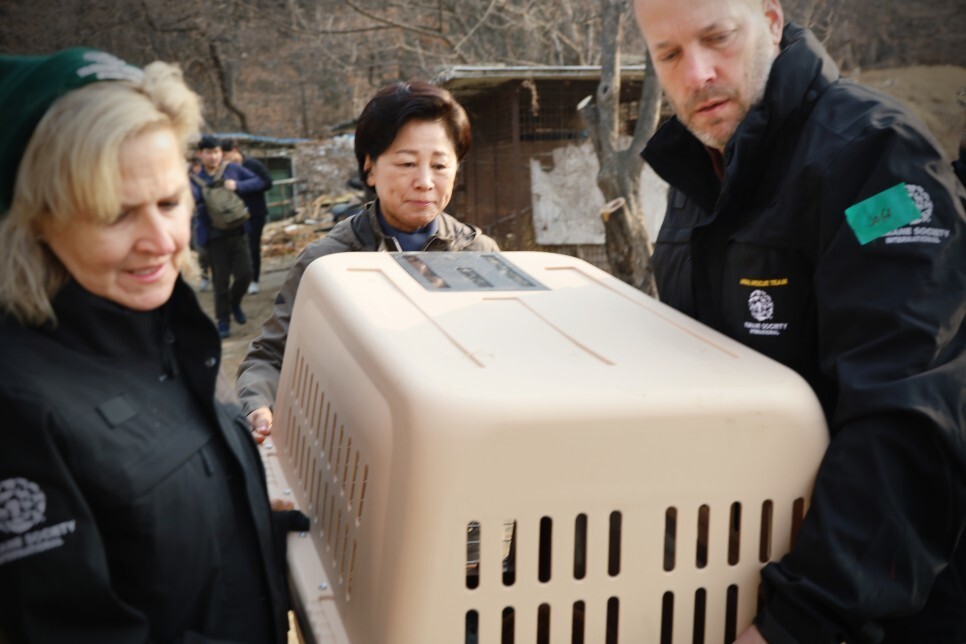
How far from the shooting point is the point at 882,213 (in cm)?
120

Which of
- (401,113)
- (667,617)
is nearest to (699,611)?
(667,617)

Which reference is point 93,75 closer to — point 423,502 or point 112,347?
point 112,347

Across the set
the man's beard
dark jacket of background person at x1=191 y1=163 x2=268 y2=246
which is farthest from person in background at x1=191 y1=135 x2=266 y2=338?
the man's beard

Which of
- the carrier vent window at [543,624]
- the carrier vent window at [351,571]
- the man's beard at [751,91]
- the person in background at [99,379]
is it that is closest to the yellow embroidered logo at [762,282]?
the man's beard at [751,91]

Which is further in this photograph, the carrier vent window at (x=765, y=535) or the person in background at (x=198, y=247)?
the person in background at (x=198, y=247)

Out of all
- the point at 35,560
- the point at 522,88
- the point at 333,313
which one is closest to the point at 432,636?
the point at 35,560

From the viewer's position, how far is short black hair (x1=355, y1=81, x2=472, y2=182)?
2418mm

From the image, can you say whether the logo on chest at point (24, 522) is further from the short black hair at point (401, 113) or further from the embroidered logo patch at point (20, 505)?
the short black hair at point (401, 113)

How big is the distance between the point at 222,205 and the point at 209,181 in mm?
369

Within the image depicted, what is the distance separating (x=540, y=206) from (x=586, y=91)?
1.31m

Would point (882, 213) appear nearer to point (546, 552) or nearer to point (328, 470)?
point (546, 552)

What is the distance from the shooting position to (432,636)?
3.62 ft

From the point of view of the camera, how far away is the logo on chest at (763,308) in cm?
137

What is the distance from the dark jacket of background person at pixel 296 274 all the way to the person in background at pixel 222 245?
6.22 m
